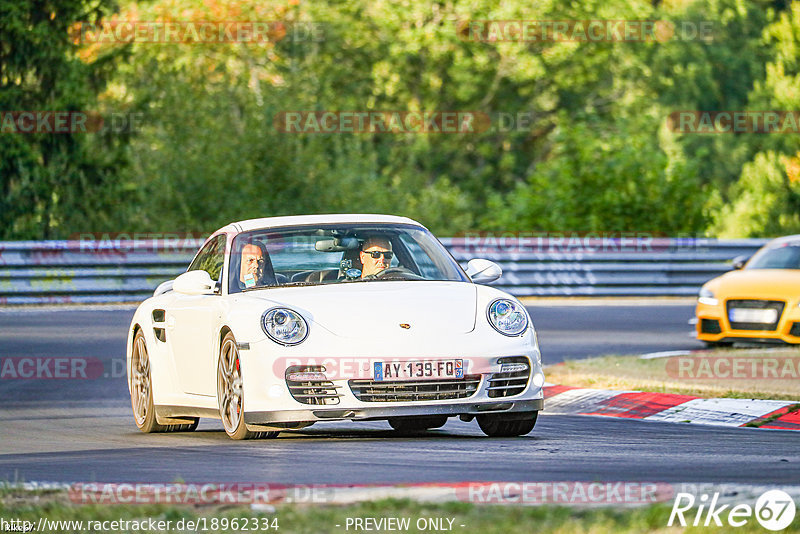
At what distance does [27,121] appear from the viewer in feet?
107

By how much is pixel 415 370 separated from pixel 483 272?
1.34 meters

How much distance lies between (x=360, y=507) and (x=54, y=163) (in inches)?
1061

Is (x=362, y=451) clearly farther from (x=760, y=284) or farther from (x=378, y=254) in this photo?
(x=760, y=284)

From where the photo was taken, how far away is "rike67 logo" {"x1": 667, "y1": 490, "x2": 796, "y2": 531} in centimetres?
626

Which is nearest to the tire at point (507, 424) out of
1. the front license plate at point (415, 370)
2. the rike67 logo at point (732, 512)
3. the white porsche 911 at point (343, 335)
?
the white porsche 911 at point (343, 335)

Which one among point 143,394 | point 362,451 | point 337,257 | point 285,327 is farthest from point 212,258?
point 362,451

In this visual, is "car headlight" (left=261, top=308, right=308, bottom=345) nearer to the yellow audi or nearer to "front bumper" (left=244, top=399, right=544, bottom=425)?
"front bumper" (left=244, top=399, right=544, bottom=425)

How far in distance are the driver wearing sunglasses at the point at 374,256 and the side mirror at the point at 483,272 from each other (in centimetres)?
54

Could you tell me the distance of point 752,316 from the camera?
18.3 metres

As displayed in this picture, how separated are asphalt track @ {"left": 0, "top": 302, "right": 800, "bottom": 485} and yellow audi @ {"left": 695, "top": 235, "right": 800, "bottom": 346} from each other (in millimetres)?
6450

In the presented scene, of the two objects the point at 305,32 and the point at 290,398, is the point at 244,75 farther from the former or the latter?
the point at 290,398

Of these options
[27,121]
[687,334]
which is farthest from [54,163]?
[687,334]

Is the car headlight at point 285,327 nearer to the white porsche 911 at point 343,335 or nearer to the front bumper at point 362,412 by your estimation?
the white porsche 911 at point 343,335

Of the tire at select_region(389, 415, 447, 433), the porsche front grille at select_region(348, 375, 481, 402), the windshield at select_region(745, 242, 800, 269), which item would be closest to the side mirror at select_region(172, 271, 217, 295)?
the porsche front grille at select_region(348, 375, 481, 402)
